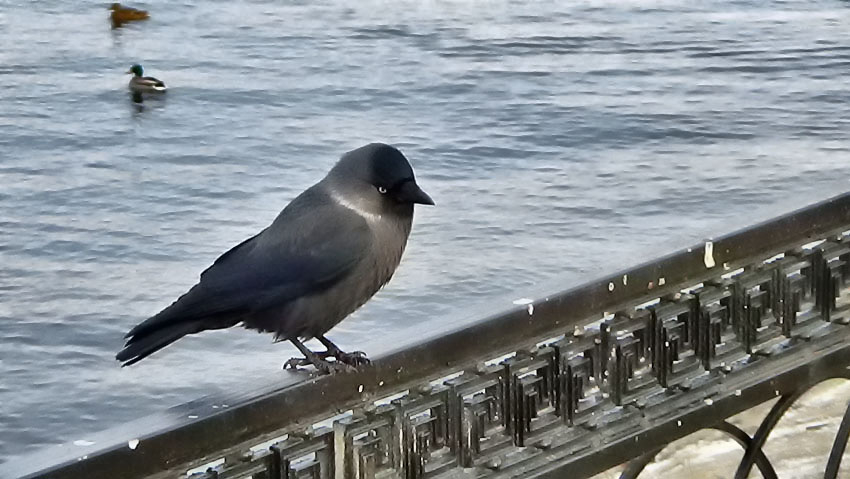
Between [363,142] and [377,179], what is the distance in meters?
7.80

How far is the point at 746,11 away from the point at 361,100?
3.99m

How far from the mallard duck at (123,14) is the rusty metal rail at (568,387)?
11.3 metres

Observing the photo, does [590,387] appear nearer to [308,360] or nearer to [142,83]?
[308,360]

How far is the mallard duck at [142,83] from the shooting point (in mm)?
10938

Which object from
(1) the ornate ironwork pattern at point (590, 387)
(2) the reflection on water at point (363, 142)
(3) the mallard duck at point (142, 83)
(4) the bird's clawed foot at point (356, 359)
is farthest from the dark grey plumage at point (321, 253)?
(3) the mallard duck at point (142, 83)

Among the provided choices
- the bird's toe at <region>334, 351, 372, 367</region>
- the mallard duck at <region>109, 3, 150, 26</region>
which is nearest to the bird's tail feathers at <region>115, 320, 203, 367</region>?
the bird's toe at <region>334, 351, 372, 367</region>

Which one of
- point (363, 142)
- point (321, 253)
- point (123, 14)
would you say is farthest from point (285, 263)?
point (123, 14)

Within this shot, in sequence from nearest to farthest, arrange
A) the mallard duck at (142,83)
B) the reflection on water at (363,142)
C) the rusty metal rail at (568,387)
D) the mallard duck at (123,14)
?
the rusty metal rail at (568,387) < the reflection on water at (363,142) < the mallard duck at (142,83) < the mallard duck at (123,14)

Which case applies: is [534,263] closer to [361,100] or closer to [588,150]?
[588,150]

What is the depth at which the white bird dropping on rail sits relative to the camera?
1771 mm

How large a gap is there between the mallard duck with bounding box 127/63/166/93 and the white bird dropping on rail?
30.9 feet

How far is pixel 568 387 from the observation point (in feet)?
5.46

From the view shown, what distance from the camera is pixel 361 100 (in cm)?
1068

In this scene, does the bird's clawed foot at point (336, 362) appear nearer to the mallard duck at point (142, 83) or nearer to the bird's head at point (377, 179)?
the bird's head at point (377, 179)
